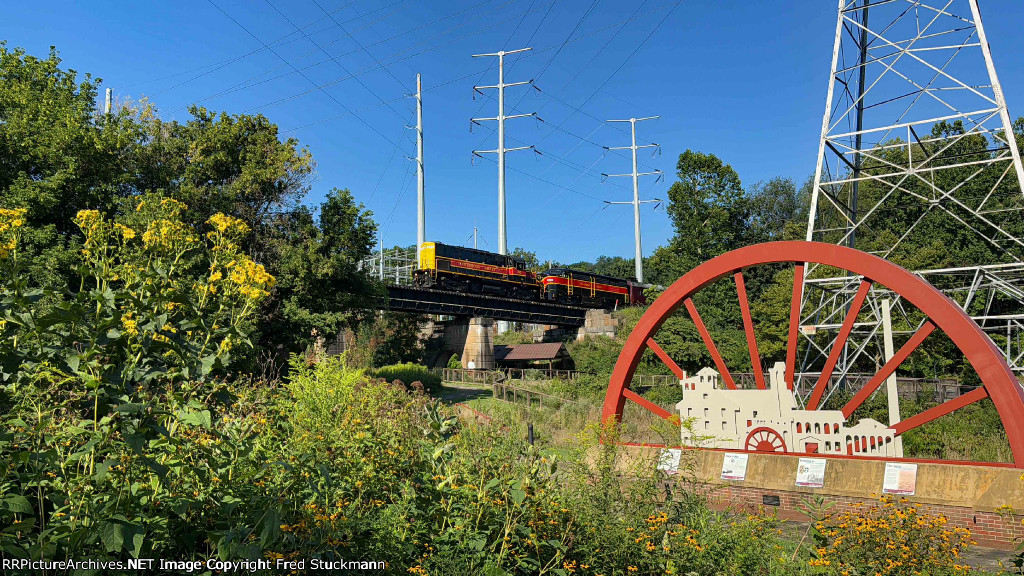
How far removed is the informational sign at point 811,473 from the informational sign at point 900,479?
77 cm

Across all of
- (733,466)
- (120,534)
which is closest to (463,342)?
(733,466)

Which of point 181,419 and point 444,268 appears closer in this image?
point 181,419

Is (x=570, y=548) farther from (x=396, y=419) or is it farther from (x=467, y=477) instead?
(x=396, y=419)

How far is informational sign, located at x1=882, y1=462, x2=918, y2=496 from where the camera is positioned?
27.7 ft

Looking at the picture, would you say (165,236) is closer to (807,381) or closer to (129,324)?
(129,324)

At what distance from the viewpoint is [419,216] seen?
1690 inches

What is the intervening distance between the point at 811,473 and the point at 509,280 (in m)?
33.2

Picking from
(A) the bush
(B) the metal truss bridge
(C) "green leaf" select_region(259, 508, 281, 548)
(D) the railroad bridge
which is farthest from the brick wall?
(D) the railroad bridge

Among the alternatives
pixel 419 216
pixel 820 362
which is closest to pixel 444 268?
pixel 419 216

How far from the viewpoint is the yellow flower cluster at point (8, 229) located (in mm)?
3120

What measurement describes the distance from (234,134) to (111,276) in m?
→ 21.6

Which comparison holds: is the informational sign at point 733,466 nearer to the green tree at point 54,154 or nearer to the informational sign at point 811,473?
the informational sign at point 811,473

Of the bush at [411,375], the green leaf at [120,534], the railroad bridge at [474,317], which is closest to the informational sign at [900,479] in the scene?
the green leaf at [120,534]

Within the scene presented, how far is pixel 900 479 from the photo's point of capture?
856 cm
